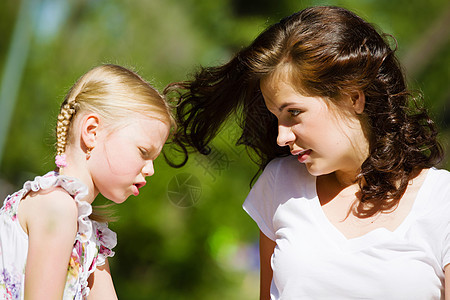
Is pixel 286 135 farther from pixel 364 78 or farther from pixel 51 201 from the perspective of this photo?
pixel 51 201

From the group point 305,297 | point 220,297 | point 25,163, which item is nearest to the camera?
point 305,297

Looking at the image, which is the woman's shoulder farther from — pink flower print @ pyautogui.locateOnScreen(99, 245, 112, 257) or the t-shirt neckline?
pink flower print @ pyautogui.locateOnScreen(99, 245, 112, 257)

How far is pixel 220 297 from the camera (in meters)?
3.54

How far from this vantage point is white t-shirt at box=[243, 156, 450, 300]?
128 cm

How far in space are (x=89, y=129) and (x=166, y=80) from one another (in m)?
2.38

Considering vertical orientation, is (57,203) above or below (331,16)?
below

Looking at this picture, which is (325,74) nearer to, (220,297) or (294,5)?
(220,297)

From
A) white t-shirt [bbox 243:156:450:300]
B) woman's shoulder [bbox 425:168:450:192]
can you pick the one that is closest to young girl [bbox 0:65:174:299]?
white t-shirt [bbox 243:156:450:300]

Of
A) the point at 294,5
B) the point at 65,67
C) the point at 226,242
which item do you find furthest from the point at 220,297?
the point at 294,5

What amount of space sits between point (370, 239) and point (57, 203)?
2.24 ft

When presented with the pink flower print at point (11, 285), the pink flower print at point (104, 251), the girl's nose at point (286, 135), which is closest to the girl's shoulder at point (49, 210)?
the pink flower print at point (11, 285)

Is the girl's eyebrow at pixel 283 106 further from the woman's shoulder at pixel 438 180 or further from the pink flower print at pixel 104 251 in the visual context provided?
the pink flower print at pixel 104 251

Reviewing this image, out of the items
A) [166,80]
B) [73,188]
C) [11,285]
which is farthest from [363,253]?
[166,80]

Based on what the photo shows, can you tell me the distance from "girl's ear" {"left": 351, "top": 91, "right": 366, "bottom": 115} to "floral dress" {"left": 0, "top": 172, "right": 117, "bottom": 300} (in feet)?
2.14
